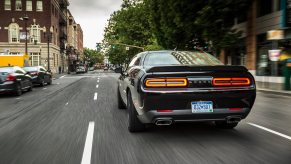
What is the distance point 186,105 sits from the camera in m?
5.46

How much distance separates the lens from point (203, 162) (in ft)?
14.5

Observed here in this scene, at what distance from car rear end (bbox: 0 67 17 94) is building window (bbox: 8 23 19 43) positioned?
138ft

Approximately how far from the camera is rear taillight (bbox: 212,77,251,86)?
561 cm

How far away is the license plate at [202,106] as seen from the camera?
5457 millimetres

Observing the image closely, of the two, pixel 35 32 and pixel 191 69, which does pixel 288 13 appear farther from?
pixel 35 32

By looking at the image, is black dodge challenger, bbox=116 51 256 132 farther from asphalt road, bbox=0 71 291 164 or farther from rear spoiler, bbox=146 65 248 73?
asphalt road, bbox=0 71 291 164

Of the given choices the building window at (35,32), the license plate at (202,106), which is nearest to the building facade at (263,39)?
the license plate at (202,106)

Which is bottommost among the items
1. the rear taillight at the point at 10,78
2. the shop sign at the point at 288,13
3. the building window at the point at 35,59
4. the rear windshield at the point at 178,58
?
the rear taillight at the point at 10,78

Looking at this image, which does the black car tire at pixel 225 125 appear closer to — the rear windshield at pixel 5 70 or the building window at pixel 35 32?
the rear windshield at pixel 5 70

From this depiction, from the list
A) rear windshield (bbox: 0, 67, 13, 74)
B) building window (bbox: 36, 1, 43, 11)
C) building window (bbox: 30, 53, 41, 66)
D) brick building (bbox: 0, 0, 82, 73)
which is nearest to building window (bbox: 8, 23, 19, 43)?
brick building (bbox: 0, 0, 82, 73)

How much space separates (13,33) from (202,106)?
2121 inches

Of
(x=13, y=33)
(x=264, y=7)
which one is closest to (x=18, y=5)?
(x=13, y=33)

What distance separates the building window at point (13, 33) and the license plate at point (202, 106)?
53.4 meters

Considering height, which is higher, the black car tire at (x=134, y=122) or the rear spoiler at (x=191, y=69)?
the rear spoiler at (x=191, y=69)
